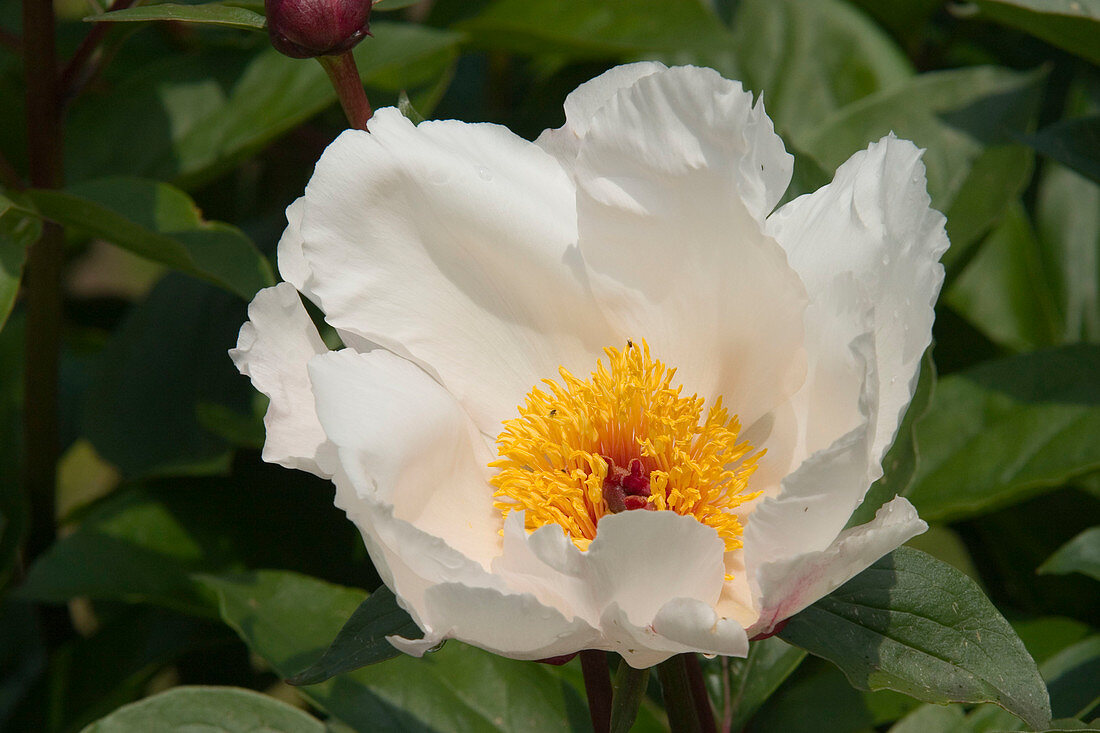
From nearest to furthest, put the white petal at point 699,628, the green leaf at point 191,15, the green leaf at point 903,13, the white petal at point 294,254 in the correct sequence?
the white petal at point 699,628, the green leaf at point 191,15, the white petal at point 294,254, the green leaf at point 903,13

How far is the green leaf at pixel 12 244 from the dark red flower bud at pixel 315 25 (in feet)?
1.39

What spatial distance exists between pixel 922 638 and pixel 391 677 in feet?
1.74

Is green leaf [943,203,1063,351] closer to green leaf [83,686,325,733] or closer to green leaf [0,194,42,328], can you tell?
green leaf [83,686,325,733]

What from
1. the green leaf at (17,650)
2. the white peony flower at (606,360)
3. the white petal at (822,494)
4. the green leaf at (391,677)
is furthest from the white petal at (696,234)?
the green leaf at (17,650)

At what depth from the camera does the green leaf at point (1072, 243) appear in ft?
5.61

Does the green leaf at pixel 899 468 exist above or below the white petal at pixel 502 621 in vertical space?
below

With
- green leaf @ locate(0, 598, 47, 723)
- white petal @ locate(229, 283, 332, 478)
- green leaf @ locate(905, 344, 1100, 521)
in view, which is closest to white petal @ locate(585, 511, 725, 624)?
white petal @ locate(229, 283, 332, 478)

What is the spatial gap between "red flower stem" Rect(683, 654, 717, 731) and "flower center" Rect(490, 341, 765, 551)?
13cm

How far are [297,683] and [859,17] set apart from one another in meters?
1.40

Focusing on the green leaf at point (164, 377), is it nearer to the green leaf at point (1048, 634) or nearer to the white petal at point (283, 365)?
the white petal at point (283, 365)

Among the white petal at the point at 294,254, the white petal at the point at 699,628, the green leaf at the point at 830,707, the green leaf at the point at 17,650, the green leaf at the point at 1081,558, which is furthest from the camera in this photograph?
the green leaf at the point at 17,650

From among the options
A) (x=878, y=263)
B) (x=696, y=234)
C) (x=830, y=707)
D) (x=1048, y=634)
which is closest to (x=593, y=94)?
(x=696, y=234)

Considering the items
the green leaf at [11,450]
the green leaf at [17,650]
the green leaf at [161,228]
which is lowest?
the green leaf at [17,650]

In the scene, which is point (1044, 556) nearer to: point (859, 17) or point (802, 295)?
point (802, 295)
